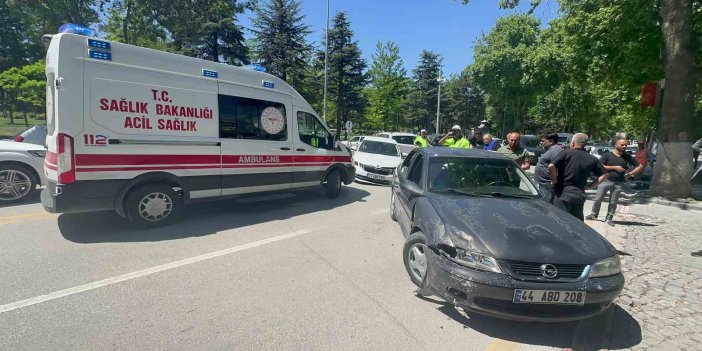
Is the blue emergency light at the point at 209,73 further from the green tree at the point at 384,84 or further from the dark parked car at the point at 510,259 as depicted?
the green tree at the point at 384,84

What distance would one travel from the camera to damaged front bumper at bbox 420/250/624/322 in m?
2.76

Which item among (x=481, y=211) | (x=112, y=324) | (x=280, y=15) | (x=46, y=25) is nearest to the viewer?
(x=112, y=324)

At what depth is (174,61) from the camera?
5.69m

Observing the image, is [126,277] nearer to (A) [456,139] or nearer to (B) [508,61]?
(A) [456,139]

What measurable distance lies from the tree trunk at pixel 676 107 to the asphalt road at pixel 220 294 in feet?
32.7

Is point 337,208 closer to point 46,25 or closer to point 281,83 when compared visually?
point 281,83

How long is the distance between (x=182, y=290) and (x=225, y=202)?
4477 mm

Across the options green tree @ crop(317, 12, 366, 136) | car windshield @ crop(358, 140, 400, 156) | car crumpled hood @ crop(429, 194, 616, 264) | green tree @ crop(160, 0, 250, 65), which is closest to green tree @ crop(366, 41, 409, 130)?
green tree @ crop(317, 12, 366, 136)

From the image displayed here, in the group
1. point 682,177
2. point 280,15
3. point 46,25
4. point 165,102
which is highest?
point 280,15

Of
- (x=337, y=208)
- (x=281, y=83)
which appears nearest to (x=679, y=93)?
(x=337, y=208)

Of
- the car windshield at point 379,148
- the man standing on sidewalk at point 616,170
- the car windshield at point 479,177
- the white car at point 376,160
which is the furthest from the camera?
the car windshield at point 379,148

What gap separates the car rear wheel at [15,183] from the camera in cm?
684

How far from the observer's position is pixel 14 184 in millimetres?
6969

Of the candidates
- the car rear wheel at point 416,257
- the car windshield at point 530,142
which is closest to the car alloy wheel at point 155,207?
the car rear wheel at point 416,257
